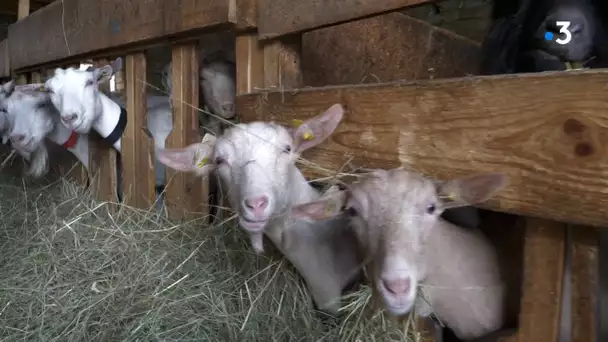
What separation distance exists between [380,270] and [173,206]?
84.3 inches

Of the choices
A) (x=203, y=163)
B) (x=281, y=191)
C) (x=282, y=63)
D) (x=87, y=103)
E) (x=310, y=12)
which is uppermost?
(x=310, y=12)

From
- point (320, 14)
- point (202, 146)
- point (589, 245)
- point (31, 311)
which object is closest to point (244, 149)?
point (202, 146)

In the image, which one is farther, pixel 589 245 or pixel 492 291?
pixel 492 291

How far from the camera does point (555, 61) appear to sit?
2.35 metres

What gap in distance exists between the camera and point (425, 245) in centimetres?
194

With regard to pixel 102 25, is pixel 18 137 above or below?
below

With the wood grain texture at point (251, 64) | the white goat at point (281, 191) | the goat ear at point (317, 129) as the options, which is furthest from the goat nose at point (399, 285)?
the wood grain texture at point (251, 64)

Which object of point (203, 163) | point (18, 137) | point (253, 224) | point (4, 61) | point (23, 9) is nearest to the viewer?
point (253, 224)

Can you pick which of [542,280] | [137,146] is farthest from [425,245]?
[137,146]

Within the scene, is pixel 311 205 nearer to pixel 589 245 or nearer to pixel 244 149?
pixel 244 149

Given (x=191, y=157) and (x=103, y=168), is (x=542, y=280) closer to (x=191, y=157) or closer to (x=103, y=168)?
(x=191, y=157)

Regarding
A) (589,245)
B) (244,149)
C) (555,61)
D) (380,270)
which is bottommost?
(380,270)

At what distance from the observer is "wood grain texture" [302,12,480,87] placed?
12.8ft

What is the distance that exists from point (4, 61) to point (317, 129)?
6.24 m
